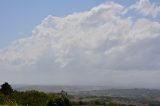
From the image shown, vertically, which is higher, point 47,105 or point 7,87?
point 7,87

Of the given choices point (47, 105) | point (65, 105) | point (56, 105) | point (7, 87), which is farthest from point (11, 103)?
point (7, 87)

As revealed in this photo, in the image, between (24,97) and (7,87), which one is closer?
(7,87)

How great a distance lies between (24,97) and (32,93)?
884cm

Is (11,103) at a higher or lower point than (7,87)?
lower

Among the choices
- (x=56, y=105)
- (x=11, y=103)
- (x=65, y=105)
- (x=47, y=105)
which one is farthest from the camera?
(x=65, y=105)

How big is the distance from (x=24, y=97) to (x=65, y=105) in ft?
164

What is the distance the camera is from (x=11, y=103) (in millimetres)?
20547

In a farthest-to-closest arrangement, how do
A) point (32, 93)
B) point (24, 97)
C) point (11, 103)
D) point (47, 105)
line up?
point (32, 93), point (24, 97), point (47, 105), point (11, 103)

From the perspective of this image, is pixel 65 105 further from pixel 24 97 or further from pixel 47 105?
pixel 24 97

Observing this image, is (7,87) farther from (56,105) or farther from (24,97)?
(56,105)

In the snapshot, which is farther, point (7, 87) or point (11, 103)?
point (7, 87)

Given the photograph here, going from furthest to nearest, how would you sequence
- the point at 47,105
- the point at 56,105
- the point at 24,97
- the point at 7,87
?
1. the point at 24,97
2. the point at 7,87
3. the point at 56,105
4. the point at 47,105

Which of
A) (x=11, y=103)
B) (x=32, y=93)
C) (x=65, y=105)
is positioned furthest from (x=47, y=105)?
(x=32, y=93)

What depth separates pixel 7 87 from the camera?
78.9 m
